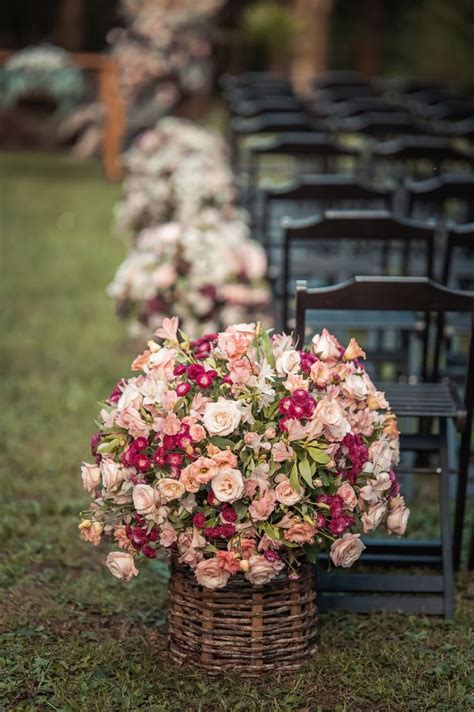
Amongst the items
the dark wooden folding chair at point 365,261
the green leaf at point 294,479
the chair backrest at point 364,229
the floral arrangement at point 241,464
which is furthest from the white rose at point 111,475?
the chair backrest at point 364,229

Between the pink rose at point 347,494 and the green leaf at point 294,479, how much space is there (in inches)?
5.7

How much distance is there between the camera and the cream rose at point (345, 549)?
365cm

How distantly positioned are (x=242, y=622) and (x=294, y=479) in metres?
0.53

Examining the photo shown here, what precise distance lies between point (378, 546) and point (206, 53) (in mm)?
12778

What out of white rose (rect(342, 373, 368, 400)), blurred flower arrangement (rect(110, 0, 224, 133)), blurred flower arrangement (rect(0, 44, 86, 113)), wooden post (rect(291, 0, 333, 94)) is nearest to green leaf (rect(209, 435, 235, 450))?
white rose (rect(342, 373, 368, 400))

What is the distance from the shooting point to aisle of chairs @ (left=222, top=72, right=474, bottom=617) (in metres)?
4.24

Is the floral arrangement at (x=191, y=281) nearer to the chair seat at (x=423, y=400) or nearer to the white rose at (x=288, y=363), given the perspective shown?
the chair seat at (x=423, y=400)

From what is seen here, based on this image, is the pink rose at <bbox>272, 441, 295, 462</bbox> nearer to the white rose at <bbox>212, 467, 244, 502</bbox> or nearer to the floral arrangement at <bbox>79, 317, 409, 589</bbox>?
the floral arrangement at <bbox>79, 317, 409, 589</bbox>

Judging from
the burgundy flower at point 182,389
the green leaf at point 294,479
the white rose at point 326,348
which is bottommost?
the green leaf at point 294,479

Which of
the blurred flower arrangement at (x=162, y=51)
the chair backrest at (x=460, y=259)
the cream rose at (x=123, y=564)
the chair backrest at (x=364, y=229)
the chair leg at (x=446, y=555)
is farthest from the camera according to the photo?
the blurred flower arrangement at (x=162, y=51)

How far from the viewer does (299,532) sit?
354 centimetres

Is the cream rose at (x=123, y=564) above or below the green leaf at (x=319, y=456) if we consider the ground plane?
below

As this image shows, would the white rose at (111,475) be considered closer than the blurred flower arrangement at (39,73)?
Yes

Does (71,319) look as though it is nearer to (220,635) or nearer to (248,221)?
(248,221)
